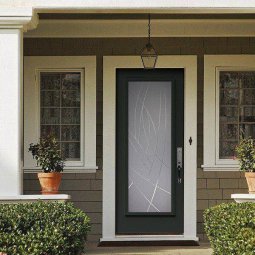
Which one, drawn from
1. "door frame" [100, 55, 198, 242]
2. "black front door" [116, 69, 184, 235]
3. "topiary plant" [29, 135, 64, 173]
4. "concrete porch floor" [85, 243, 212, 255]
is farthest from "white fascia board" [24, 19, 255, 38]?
"concrete porch floor" [85, 243, 212, 255]

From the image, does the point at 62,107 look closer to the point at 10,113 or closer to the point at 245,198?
the point at 10,113

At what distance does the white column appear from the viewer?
1045cm

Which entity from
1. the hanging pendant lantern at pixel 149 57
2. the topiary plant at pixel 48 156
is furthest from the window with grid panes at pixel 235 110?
the topiary plant at pixel 48 156

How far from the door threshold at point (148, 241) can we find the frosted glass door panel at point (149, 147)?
0.42 m

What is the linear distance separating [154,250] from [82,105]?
2.51 meters

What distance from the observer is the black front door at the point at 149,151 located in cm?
1281

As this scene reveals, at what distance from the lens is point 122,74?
1288 centimetres

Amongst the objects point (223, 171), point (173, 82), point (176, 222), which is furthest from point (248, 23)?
point (176, 222)

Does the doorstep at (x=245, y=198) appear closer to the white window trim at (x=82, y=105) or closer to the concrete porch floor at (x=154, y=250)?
the concrete porch floor at (x=154, y=250)

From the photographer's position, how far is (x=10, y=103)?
10.5 m

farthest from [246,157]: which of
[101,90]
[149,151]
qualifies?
[101,90]

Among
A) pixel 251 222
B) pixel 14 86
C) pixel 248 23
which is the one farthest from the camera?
pixel 248 23
